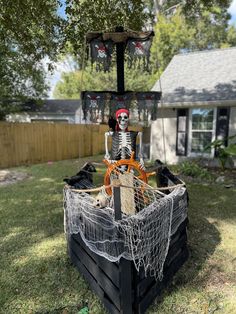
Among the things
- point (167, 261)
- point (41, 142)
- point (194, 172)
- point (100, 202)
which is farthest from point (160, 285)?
point (41, 142)

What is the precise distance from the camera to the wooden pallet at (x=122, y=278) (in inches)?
83.6

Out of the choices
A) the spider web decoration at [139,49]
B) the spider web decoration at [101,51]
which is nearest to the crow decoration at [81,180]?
the spider web decoration at [101,51]

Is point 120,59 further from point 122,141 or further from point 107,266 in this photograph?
point 107,266

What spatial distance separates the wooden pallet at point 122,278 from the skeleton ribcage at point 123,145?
1281 mm

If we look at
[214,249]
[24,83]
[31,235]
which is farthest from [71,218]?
[24,83]

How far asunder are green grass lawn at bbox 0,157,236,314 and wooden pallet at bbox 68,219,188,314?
0.36ft

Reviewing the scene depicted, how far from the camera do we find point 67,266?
309cm

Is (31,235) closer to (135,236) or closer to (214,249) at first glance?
(135,236)

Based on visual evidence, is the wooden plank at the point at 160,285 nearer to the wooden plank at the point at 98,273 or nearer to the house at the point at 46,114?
the wooden plank at the point at 98,273

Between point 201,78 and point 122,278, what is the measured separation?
930 centimetres

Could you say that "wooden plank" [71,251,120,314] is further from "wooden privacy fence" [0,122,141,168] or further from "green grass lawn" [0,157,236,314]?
"wooden privacy fence" [0,122,141,168]

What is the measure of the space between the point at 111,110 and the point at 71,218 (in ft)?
7.16

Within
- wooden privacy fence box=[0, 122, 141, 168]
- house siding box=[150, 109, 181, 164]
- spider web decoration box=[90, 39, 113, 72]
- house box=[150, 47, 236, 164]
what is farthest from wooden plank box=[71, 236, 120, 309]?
house siding box=[150, 109, 181, 164]

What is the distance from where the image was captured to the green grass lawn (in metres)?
2.45
